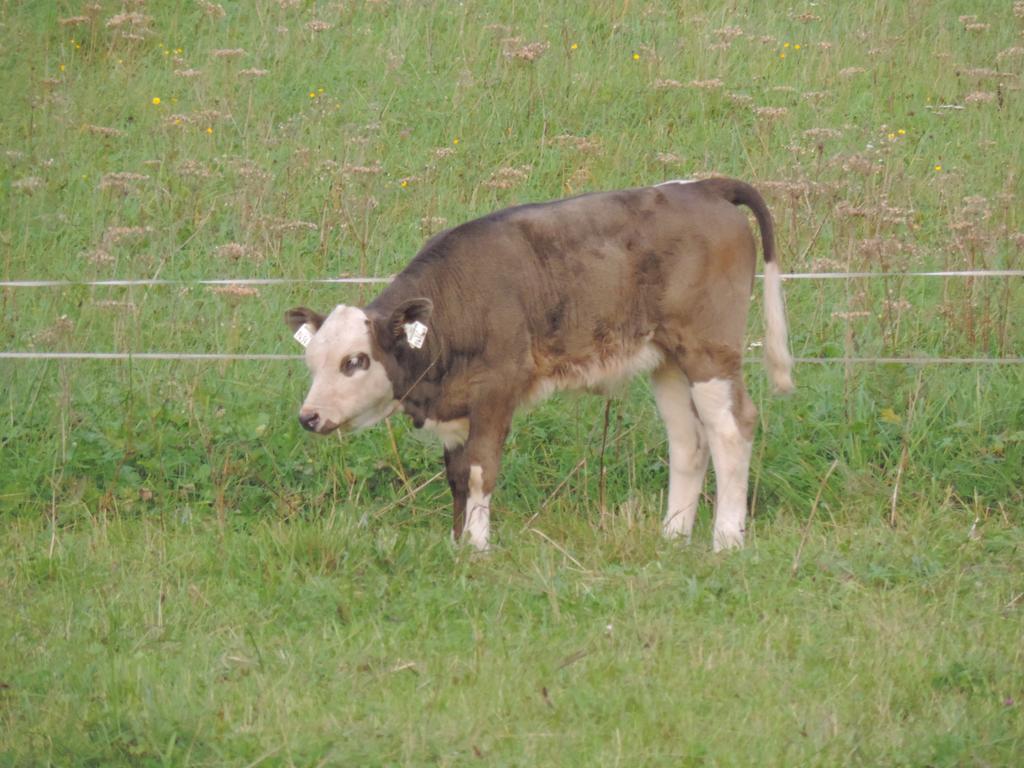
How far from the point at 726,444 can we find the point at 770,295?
822 mm

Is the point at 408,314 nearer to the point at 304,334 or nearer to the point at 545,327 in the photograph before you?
the point at 304,334

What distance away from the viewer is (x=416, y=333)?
7.32m

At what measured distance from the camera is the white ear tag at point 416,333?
731cm

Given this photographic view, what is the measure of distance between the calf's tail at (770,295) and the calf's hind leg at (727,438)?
0.92 ft

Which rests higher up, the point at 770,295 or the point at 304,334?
the point at 770,295

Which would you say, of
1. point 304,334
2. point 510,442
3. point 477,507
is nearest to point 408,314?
point 304,334

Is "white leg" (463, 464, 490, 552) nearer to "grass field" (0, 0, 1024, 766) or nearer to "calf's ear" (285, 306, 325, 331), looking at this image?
"grass field" (0, 0, 1024, 766)

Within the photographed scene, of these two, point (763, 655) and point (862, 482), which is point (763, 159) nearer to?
point (862, 482)

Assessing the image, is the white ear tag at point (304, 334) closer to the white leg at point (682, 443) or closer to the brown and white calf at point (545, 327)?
the brown and white calf at point (545, 327)

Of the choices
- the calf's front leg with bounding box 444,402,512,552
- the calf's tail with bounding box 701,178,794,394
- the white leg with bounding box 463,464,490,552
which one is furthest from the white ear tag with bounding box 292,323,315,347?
the calf's tail with bounding box 701,178,794,394

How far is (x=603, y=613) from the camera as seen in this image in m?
6.05

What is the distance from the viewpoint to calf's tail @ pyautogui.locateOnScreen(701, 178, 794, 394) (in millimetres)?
7867

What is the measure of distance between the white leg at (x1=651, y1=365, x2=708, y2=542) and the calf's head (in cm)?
148

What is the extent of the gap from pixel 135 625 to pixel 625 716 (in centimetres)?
212
